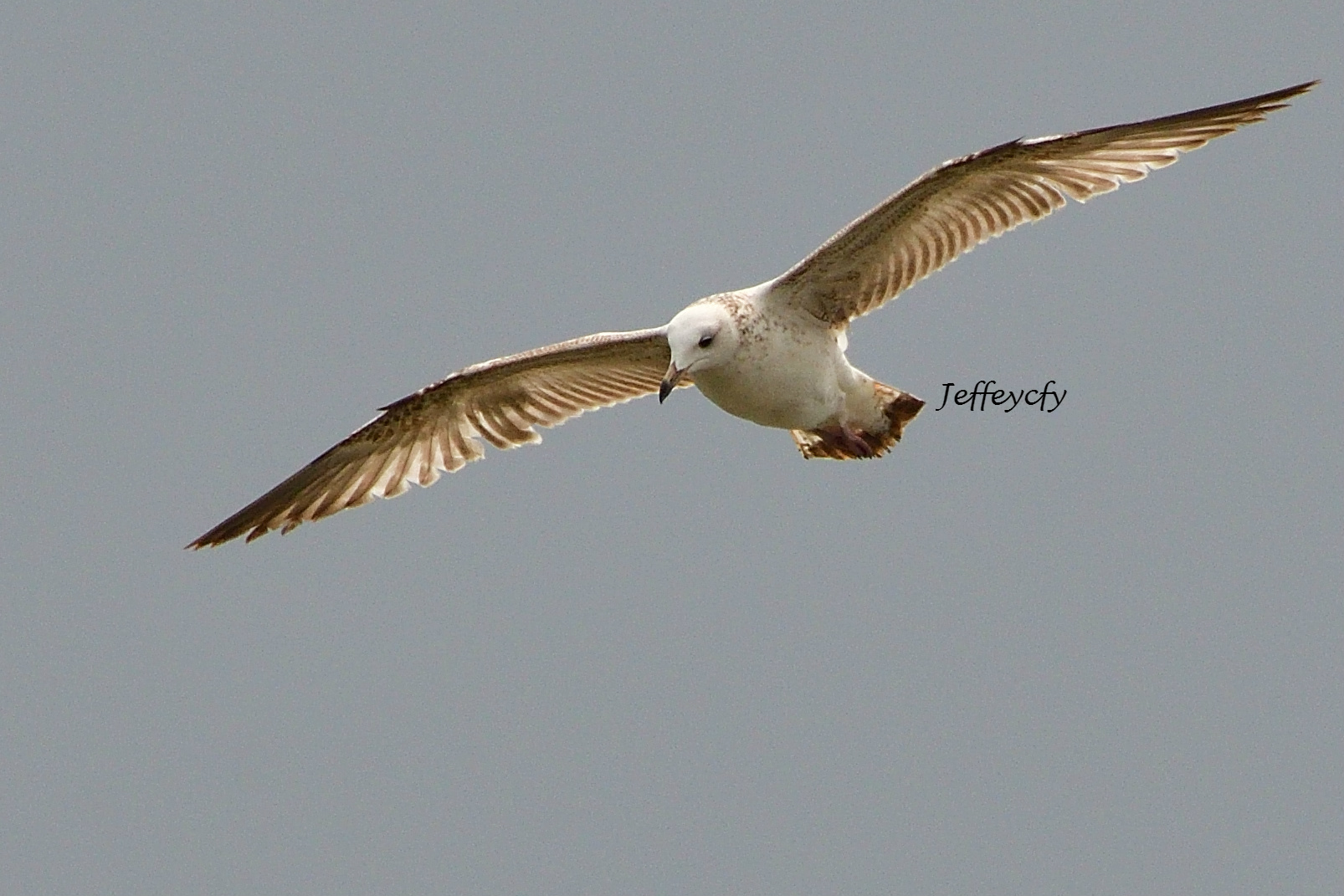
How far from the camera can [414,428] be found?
1269cm

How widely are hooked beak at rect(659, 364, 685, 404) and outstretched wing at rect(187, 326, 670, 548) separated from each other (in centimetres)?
131

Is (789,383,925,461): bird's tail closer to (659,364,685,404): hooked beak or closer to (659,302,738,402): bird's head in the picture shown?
(659,302,738,402): bird's head

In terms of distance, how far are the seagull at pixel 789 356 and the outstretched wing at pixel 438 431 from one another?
10 mm

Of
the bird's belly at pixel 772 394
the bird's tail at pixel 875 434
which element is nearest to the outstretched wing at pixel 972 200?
the bird's belly at pixel 772 394

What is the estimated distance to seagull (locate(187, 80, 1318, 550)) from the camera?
35.9 feet

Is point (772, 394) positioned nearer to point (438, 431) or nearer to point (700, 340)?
point (700, 340)

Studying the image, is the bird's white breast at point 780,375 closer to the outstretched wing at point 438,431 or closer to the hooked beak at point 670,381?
the hooked beak at point 670,381

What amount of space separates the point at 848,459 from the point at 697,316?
1.76 m

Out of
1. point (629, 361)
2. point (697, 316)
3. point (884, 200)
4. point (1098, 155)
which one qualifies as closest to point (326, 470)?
point (629, 361)

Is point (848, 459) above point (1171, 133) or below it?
below

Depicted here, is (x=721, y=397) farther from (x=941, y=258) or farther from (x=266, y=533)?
(x=266, y=533)

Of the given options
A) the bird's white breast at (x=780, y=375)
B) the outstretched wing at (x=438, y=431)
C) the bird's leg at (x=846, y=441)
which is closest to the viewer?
the bird's white breast at (x=780, y=375)

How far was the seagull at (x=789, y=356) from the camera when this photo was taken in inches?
430

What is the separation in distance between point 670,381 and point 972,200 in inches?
78.9
